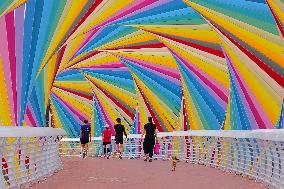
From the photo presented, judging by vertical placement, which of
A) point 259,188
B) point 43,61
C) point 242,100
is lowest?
point 259,188

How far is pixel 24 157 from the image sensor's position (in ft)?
44.9

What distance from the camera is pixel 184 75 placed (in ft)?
104

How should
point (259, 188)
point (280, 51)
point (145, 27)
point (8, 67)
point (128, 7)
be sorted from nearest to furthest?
point (259, 188)
point (280, 51)
point (8, 67)
point (128, 7)
point (145, 27)

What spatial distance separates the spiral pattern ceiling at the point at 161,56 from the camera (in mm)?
20703

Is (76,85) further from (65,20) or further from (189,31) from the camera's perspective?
(65,20)

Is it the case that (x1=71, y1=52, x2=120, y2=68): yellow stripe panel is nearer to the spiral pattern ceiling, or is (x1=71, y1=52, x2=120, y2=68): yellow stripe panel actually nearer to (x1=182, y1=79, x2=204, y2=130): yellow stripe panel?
the spiral pattern ceiling

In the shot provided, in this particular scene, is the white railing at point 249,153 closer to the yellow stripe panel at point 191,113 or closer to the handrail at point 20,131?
the yellow stripe panel at point 191,113

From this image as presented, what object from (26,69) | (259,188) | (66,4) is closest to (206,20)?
(66,4)

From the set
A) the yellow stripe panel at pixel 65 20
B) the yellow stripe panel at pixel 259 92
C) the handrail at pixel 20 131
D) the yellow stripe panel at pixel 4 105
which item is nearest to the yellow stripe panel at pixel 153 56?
the yellow stripe panel at pixel 65 20

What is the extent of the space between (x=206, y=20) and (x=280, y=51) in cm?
517

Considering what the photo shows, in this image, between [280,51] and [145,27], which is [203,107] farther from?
[280,51]

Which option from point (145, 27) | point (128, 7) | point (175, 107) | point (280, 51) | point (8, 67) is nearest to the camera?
point (280, 51)

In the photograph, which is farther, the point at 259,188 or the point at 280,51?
the point at 280,51

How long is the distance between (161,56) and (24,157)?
20.5 meters
